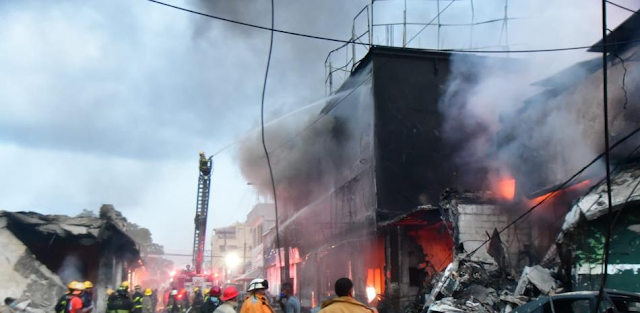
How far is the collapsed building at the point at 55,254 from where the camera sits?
41.0 ft

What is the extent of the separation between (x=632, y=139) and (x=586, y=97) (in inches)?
85.8

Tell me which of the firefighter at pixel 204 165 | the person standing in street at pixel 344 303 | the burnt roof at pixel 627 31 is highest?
the burnt roof at pixel 627 31

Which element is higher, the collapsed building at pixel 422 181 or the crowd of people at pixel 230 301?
the collapsed building at pixel 422 181

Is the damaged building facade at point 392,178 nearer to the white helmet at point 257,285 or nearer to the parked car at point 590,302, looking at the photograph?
the parked car at point 590,302

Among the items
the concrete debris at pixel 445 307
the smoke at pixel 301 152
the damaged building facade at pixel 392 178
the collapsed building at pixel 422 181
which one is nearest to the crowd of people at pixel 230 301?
the concrete debris at pixel 445 307

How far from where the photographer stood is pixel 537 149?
14.3 m

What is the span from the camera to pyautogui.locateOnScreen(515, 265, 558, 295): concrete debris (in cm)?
1002

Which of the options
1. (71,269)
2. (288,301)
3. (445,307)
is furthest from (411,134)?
(71,269)

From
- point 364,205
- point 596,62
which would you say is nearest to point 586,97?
point 596,62

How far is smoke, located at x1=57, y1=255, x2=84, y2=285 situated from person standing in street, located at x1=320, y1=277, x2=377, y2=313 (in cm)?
1495

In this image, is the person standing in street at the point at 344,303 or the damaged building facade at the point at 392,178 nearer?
the person standing in street at the point at 344,303

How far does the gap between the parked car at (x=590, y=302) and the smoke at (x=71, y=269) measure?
14.7 metres

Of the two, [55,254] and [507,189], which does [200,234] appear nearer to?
[55,254]

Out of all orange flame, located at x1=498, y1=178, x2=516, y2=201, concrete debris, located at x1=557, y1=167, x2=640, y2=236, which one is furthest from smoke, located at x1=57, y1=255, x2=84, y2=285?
concrete debris, located at x1=557, y1=167, x2=640, y2=236
